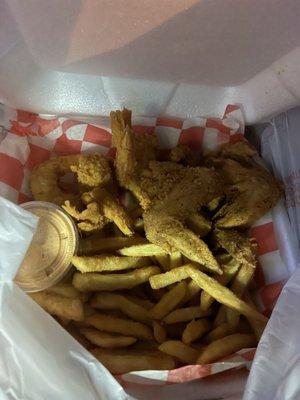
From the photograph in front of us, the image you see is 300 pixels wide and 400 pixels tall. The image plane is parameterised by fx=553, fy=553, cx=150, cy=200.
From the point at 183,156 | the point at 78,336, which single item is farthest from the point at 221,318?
the point at 183,156

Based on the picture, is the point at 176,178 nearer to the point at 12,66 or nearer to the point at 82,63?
the point at 82,63

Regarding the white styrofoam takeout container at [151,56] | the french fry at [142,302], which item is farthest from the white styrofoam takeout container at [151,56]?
the french fry at [142,302]

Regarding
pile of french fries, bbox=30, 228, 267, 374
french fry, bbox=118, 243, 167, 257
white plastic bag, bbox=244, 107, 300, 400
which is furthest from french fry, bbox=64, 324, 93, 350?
white plastic bag, bbox=244, 107, 300, 400

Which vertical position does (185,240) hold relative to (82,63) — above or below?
below

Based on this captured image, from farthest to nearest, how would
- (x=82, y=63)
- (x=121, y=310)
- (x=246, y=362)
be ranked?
(x=82, y=63) → (x=121, y=310) → (x=246, y=362)

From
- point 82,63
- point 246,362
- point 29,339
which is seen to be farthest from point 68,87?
point 246,362

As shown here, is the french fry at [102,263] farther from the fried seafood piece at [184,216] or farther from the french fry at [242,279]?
the french fry at [242,279]
